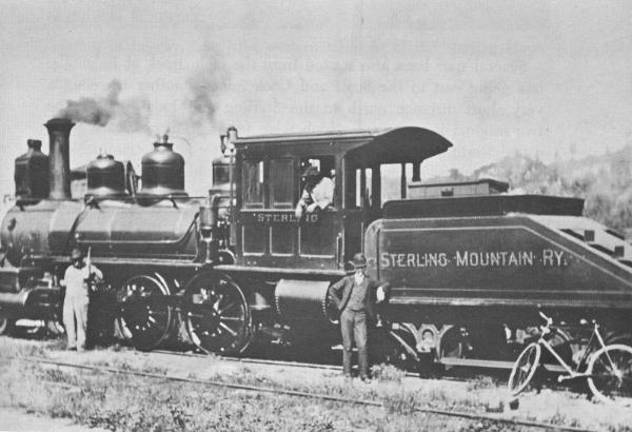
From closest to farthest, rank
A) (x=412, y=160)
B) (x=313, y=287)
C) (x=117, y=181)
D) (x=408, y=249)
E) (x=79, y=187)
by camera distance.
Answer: (x=408, y=249) → (x=313, y=287) → (x=412, y=160) → (x=117, y=181) → (x=79, y=187)

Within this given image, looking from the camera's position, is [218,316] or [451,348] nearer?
[451,348]

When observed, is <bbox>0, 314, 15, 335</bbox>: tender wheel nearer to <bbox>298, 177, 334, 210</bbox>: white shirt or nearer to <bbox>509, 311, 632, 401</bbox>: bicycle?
<bbox>298, 177, 334, 210</bbox>: white shirt

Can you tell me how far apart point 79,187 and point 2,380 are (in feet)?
30.0

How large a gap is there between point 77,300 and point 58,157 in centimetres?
306

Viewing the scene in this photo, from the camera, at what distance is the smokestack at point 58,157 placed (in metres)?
13.7

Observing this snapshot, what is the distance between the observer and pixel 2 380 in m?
9.76

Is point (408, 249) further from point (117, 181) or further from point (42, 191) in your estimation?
point (42, 191)

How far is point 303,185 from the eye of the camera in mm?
10414

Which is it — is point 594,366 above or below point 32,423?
above

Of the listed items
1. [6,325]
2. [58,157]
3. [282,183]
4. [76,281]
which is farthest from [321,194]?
[6,325]

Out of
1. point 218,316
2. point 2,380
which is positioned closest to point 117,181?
point 218,316

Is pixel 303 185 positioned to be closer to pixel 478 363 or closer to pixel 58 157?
pixel 478 363

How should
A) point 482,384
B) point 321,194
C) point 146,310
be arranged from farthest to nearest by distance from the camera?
point 146,310 → point 321,194 → point 482,384

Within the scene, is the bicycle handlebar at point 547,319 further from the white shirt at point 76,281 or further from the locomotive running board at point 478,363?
the white shirt at point 76,281
